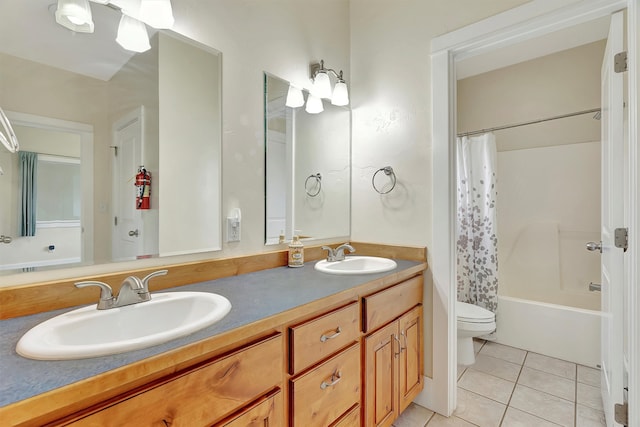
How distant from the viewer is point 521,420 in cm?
161

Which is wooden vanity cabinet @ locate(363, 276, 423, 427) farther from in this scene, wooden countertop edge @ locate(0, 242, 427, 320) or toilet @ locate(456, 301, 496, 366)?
toilet @ locate(456, 301, 496, 366)

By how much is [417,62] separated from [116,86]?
1542mm

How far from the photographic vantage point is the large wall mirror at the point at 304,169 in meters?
1.65

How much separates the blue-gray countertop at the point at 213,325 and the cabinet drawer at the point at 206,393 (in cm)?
7

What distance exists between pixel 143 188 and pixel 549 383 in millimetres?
2576

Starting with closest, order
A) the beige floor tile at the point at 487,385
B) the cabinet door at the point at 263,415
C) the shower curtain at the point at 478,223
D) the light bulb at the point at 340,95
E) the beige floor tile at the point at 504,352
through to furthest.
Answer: the cabinet door at the point at 263,415
the beige floor tile at the point at 487,385
the light bulb at the point at 340,95
the beige floor tile at the point at 504,352
the shower curtain at the point at 478,223

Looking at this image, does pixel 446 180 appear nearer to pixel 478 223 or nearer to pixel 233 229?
pixel 233 229

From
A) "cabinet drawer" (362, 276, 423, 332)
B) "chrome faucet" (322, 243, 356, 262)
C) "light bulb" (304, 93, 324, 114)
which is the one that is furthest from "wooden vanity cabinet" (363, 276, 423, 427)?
"light bulb" (304, 93, 324, 114)

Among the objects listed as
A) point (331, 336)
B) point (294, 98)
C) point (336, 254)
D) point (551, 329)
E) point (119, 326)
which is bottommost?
point (551, 329)

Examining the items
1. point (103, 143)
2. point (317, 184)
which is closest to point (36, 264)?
point (103, 143)

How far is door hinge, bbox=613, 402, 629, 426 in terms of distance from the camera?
1.26 m

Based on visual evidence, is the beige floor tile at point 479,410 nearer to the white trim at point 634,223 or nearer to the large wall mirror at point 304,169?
the white trim at point 634,223

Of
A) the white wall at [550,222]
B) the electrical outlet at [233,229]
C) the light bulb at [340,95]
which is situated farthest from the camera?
the white wall at [550,222]

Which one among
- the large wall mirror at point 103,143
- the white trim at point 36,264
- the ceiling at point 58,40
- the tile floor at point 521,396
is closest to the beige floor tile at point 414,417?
the tile floor at point 521,396
